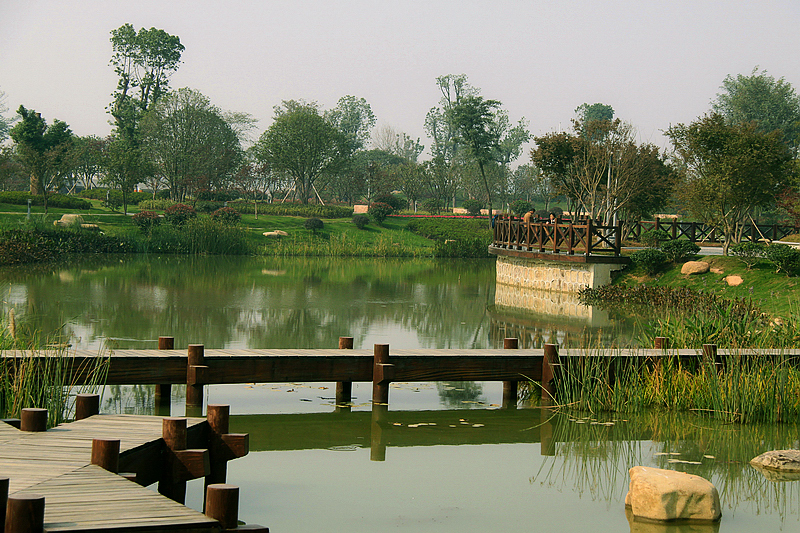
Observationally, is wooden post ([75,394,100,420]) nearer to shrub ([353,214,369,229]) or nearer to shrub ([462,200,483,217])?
shrub ([353,214,369,229])

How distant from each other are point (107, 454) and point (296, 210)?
47375 millimetres

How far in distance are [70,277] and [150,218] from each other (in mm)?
16201

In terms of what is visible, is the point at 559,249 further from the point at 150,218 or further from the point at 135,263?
the point at 150,218

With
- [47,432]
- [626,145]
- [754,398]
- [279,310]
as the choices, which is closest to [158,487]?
[47,432]

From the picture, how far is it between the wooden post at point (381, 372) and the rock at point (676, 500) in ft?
12.4

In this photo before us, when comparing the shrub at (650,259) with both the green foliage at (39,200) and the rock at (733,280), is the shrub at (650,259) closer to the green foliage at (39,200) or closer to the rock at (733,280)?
the rock at (733,280)

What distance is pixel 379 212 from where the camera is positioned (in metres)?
49.7

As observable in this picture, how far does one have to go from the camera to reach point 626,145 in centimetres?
3322

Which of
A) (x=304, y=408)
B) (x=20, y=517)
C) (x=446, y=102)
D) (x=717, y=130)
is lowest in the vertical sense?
(x=304, y=408)

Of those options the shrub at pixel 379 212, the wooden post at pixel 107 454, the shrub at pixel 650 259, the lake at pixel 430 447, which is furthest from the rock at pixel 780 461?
the shrub at pixel 379 212

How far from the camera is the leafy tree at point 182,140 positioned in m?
52.9

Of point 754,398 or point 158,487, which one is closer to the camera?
point 158,487

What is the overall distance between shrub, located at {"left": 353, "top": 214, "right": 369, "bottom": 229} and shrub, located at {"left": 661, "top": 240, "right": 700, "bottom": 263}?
87.2ft

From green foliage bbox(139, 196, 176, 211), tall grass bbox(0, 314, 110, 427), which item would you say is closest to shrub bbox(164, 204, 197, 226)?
green foliage bbox(139, 196, 176, 211)
